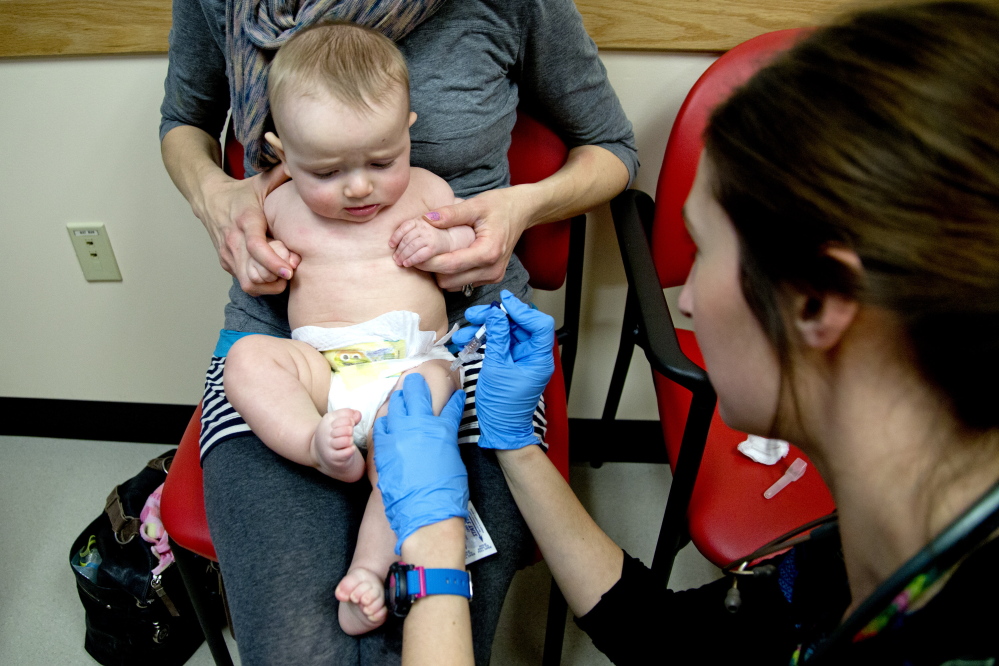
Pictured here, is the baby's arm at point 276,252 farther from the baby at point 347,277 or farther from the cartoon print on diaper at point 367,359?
the cartoon print on diaper at point 367,359

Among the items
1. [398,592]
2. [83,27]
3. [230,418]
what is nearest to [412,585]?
[398,592]

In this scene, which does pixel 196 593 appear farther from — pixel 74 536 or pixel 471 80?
pixel 471 80

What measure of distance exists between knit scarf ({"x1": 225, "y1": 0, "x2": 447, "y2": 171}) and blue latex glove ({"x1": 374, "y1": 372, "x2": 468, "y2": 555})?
532 mm

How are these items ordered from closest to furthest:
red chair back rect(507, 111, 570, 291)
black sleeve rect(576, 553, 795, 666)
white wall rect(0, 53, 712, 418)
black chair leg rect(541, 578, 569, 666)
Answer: black sleeve rect(576, 553, 795, 666), black chair leg rect(541, 578, 569, 666), red chair back rect(507, 111, 570, 291), white wall rect(0, 53, 712, 418)

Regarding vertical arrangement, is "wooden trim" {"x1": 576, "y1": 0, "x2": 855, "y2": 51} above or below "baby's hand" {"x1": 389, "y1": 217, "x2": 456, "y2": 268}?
above

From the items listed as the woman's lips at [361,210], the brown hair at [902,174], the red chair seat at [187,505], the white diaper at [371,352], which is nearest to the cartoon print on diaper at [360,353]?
the white diaper at [371,352]

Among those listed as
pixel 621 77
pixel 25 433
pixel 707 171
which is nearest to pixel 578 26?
pixel 621 77

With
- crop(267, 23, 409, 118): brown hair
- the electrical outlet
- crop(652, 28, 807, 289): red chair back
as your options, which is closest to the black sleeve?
crop(652, 28, 807, 289): red chair back

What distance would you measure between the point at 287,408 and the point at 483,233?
0.43m

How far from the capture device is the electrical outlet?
170 centimetres

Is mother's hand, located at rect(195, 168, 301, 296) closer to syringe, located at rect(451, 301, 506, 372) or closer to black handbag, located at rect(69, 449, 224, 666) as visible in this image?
syringe, located at rect(451, 301, 506, 372)

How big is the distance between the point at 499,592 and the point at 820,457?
0.49 m

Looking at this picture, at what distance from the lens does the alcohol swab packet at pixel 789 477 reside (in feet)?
3.66

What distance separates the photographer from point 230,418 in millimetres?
1030
